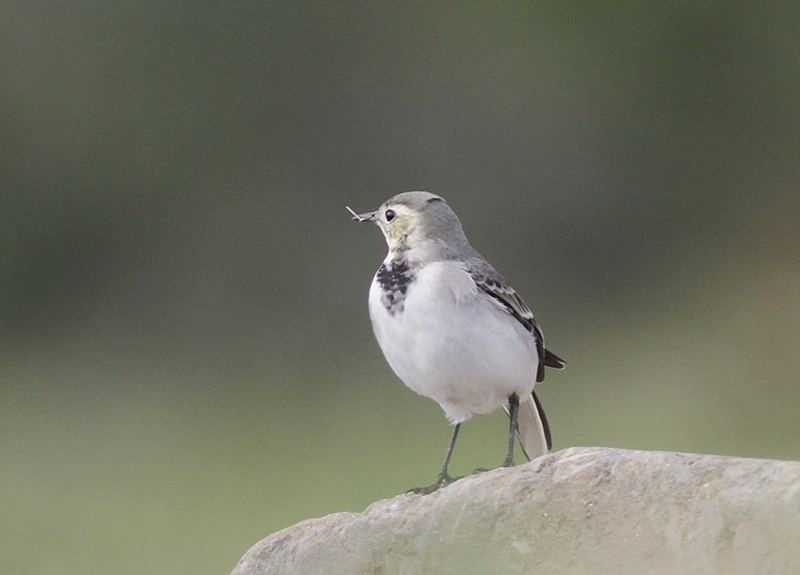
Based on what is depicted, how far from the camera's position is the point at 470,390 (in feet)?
9.77

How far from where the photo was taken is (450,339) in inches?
112

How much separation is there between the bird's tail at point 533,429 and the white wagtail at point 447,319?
17 cm

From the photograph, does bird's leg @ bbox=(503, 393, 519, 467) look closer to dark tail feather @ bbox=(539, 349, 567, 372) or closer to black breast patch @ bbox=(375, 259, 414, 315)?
dark tail feather @ bbox=(539, 349, 567, 372)

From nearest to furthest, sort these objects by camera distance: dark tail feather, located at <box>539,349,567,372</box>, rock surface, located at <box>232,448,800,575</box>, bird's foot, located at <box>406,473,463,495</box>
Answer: rock surface, located at <box>232,448,800,575</box> < bird's foot, located at <box>406,473,463,495</box> < dark tail feather, located at <box>539,349,567,372</box>

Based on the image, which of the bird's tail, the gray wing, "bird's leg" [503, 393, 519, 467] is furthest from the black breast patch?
the bird's tail

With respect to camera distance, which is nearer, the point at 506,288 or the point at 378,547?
the point at 378,547

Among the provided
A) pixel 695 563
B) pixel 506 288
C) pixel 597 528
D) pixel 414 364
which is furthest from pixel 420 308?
pixel 695 563

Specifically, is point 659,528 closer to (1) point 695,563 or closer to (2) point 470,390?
(1) point 695,563

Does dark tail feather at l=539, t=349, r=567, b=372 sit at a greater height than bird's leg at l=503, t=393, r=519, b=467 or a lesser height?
greater

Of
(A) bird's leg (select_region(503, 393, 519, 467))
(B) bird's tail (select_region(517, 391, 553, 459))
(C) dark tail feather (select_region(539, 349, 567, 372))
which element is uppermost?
(C) dark tail feather (select_region(539, 349, 567, 372))

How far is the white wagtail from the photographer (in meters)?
2.86

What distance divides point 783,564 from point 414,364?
1.23m

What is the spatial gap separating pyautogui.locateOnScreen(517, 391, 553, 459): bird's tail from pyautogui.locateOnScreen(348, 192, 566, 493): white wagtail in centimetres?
17

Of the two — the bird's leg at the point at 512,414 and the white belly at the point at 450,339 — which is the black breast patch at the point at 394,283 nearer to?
the white belly at the point at 450,339
